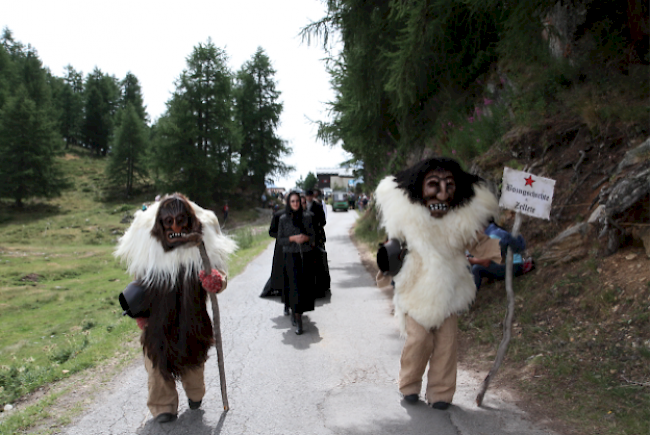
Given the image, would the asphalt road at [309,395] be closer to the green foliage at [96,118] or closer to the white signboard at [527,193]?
the white signboard at [527,193]

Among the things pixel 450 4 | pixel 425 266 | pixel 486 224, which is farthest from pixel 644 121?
pixel 425 266

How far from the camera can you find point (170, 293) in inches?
151

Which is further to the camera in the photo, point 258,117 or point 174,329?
point 258,117

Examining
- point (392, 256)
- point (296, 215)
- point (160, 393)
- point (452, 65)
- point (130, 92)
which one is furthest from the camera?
point (130, 92)

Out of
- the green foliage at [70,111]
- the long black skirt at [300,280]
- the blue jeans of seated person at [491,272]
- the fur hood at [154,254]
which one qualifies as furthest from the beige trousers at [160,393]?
the green foliage at [70,111]

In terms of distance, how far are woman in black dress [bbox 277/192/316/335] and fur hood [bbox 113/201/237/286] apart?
108 inches

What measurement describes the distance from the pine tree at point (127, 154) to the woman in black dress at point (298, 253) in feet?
158

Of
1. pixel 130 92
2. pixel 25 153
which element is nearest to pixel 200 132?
pixel 25 153

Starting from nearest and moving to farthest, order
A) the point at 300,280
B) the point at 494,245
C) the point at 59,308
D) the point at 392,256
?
1. the point at 494,245
2. the point at 392,256
3. the point at 300,280
4. the point at 59,308

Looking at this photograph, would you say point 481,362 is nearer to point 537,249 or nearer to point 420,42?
point 537,249

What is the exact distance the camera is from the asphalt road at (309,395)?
3787 mm

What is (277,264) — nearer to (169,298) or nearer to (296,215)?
(296,215)

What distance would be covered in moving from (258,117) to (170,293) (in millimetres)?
48210

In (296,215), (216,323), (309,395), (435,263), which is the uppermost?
(296,215)
